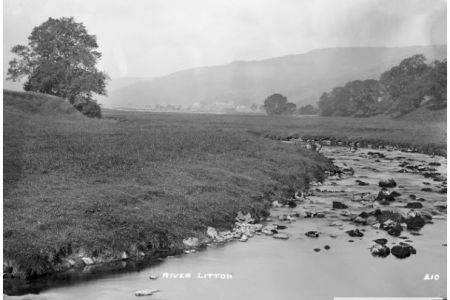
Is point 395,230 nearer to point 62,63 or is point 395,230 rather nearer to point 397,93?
point 62,63

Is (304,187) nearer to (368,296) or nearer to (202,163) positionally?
(202,163)

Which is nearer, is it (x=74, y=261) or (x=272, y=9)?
(x=74, y=261)

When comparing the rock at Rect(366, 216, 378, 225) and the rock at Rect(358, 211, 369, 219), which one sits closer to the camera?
the rock at Rect(366, 216, 378, 225)

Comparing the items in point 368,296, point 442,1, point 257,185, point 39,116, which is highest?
point 442,1

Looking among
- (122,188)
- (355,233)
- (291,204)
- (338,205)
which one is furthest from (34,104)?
(355,233)

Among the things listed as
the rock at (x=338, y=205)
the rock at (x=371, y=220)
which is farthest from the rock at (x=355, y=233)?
the rock at (x=338, y=205)

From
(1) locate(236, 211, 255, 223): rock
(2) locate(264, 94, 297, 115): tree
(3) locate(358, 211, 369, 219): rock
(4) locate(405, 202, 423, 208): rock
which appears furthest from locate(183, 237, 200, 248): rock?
(2) locate(264, 94, 297, 115): tree

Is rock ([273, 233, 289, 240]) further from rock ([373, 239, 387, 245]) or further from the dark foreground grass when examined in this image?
rock ([373, 239, 387, 245])

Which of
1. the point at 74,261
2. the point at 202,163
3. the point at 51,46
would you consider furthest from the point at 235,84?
the point at 74,261
